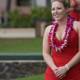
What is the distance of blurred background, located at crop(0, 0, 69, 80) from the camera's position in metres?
9.82

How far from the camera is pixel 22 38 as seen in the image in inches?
866

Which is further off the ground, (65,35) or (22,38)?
(65,35)

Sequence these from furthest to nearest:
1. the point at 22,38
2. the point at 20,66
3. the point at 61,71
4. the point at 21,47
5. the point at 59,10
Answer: the point at 22,38 → the point at 21,47 → the point at 20,66 → the point at 59,10 → the point at 61,71

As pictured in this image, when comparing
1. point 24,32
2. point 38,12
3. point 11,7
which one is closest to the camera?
point 24,32

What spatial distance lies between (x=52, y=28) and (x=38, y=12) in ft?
63.5

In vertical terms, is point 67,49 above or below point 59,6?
below

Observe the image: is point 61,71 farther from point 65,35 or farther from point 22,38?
point 22,38

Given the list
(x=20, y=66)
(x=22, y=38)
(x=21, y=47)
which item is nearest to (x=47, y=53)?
(x=20, y=66)

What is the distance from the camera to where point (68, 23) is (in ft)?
17.0

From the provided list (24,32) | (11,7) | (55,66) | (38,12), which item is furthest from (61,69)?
(11,7)

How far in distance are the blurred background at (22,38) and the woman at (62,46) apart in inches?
154

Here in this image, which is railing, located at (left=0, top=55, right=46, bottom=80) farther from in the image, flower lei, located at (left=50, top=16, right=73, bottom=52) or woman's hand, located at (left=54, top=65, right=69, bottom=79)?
woman's hand, located at (left=54, top=65, right=69, bottom=79)

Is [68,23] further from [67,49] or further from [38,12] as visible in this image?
[38,12]

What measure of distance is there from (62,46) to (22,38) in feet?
55.5
